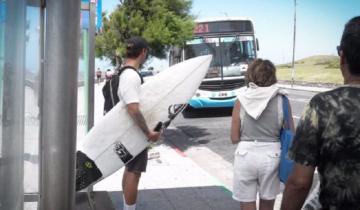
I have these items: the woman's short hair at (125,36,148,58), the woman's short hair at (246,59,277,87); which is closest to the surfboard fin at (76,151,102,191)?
the woman's short hair at (125,36,148,58)

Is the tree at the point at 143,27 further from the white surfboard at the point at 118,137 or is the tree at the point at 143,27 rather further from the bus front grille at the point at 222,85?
the bus front grille at the point at 222,85

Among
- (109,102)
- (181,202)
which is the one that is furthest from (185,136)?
(109,102)

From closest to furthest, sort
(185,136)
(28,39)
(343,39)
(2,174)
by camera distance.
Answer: (343,39)
(2,174)
(28,39)
(185,136)

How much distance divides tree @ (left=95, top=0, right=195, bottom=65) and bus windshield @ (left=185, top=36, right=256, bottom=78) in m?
5.48

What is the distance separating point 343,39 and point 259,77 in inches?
64.9

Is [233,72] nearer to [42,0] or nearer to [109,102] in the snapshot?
[109,102]

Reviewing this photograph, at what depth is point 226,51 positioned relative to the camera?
1475 cm

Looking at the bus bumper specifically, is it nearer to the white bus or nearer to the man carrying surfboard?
the white bus

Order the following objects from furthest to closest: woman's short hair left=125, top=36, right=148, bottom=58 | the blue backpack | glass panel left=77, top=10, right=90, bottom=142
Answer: glass panel left=77, top=10, right=90, bottom=142, woman's short hair left=125, top=36, right=148, bottom=58, the blue backpack

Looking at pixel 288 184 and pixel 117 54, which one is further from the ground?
pixel 117 54

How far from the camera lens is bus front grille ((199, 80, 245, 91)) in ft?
48.7

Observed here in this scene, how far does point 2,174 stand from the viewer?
2.31 meters

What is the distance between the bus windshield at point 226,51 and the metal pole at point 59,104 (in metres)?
11.3

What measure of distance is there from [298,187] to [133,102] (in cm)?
222
